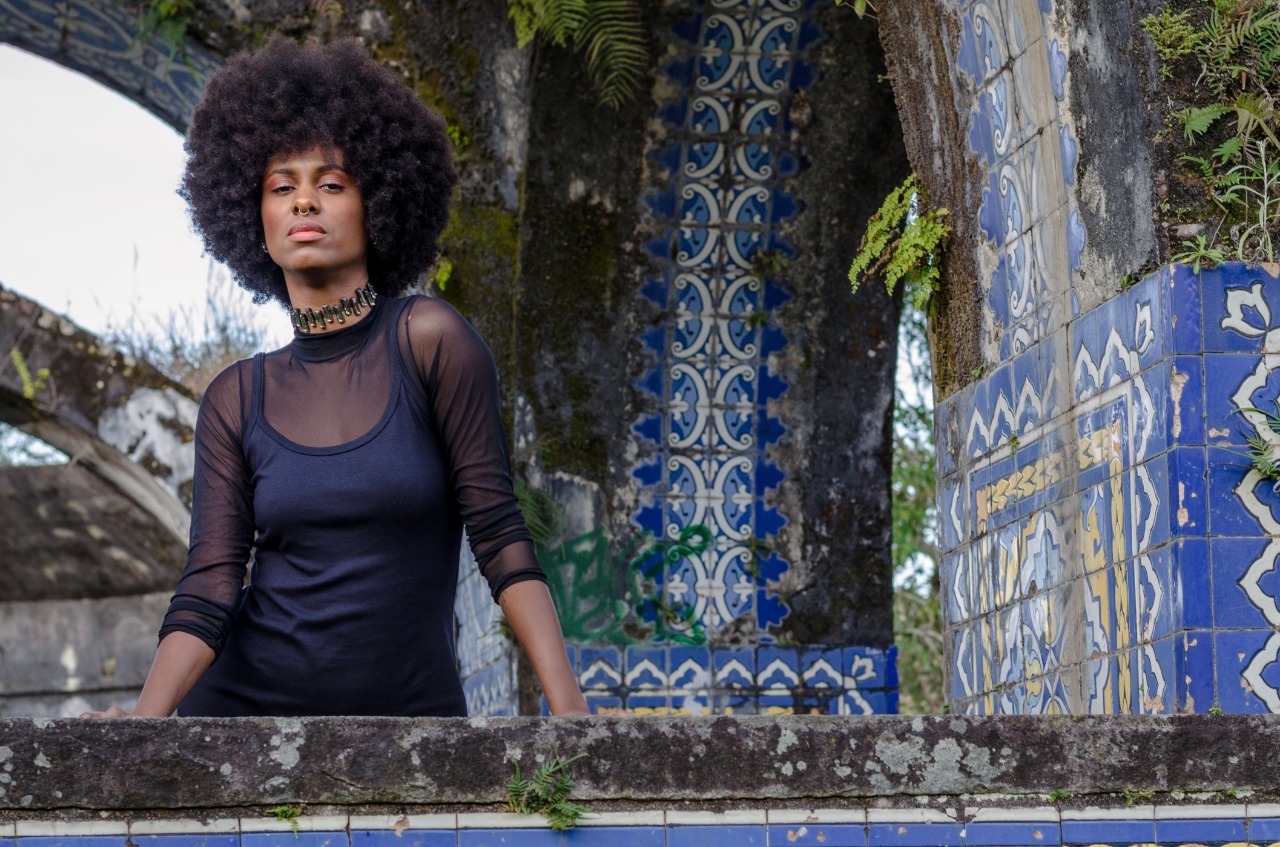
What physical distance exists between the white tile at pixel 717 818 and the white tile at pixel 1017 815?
27cm

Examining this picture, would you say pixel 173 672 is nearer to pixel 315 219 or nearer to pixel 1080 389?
pixel 315 219

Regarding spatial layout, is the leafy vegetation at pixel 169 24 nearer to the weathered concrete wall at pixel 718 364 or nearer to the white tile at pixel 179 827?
the weathered concrete wall at pixel 718 364

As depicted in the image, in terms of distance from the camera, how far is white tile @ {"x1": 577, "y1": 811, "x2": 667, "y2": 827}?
2.32 m

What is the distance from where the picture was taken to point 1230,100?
3.21m

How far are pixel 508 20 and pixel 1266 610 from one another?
11.7ft

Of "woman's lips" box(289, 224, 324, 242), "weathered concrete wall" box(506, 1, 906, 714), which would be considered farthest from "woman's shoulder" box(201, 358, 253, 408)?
"weathered concrete wall" box(506, 1, 906, 714)

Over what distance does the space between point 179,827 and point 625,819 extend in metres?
0.54

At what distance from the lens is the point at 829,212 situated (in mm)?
6375

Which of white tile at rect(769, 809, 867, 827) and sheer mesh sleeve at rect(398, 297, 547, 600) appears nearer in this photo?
white tile at rect(769, 809, 867, 827)

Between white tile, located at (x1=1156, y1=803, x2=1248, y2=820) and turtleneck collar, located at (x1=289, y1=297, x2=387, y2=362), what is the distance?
1.40m

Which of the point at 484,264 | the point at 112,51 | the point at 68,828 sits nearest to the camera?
the point at 68,828

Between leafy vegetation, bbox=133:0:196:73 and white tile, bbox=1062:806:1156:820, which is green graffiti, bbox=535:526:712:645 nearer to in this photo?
leafy vegetation, bbox=133:0:196:73

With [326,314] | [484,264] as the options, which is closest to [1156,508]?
[326,314]

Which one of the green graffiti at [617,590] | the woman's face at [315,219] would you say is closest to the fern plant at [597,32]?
the green graffiti at [617,590]
